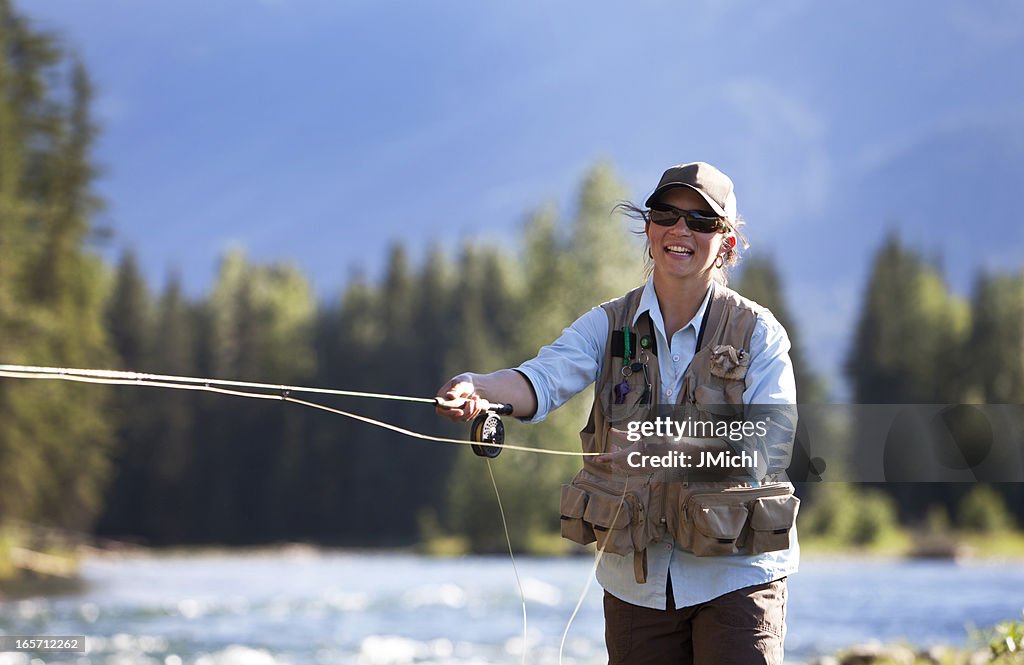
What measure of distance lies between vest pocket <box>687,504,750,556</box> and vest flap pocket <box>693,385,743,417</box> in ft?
0.94

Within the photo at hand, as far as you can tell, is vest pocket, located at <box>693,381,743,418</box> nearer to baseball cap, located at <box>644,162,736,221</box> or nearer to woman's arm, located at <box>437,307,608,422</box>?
woman's arm, located at <box>437,307,608,422</box>

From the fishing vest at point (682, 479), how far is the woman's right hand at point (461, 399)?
0.48 meters

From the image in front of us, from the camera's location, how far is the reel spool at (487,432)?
3.88 meters

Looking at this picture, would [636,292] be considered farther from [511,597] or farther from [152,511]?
[152,511]

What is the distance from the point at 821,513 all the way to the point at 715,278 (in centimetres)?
3884

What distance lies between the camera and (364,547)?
58.7 meters

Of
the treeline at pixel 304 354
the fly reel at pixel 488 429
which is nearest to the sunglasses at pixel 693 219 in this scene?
the fly reel at pixel 488 429

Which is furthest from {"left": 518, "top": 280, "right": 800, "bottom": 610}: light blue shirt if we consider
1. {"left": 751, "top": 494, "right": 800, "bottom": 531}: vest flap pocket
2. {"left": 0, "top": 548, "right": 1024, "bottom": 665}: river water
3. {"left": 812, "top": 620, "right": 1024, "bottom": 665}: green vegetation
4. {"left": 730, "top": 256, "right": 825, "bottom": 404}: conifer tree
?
{"left": 730, "top": 256, "right": 825, "bottom": 404}: conifer tree

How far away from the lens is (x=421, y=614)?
20625mm

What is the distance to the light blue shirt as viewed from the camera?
153 inches

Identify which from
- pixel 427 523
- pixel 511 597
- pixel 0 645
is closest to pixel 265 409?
pixel 427 523

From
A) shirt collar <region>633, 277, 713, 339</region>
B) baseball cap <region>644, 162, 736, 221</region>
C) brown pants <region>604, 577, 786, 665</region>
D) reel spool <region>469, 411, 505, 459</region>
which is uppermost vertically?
baseball cap <region>644, 162, 736, 221</region>

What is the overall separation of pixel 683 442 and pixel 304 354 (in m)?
61.1

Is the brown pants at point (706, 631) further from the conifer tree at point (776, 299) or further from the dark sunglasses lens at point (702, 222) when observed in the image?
the conifer tree at point (776, 299)
